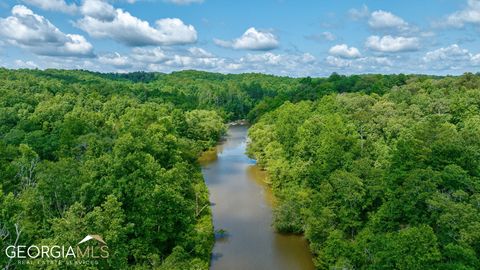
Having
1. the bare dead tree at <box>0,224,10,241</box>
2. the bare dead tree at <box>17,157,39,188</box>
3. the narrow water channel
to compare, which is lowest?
the narrow water channel

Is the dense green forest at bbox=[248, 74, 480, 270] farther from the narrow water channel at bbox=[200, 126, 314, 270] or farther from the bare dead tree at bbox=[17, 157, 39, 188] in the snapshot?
the bare dead tree at bbox=[17, 157, 39, 188]

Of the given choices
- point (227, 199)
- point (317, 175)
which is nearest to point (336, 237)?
point (317, 175)

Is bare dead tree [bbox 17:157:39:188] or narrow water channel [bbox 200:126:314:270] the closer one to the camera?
narrow water channel [bbox 200:126:314:270]

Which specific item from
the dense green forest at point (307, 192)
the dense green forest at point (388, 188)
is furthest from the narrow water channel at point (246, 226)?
the dense green forest at point (388, 188)

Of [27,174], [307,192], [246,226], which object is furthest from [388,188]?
[27,174]

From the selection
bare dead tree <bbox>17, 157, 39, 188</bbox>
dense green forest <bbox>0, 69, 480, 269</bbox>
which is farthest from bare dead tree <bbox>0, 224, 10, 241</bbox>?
bare dead tree <bbox>17, 157, 39, 188</bbox>

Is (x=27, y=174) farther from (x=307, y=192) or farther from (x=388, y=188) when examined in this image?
(x=388, y=188)
